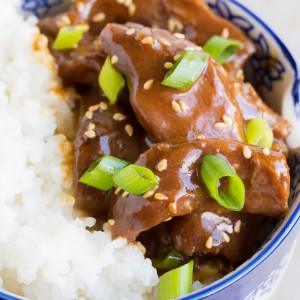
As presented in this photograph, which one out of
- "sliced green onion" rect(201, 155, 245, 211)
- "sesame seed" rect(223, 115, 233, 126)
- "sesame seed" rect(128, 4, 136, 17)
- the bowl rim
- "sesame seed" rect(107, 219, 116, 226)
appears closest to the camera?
the bowl rim

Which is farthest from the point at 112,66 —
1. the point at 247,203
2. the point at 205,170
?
the point at 247,203

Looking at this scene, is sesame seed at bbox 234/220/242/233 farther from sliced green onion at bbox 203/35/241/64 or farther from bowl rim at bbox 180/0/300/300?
sliced green onion at bbox 203/35/241/64

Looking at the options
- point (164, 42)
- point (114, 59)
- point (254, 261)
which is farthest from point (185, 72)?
point (254, 261)

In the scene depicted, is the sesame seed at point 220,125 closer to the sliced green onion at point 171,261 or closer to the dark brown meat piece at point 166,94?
the dark brown meat piece at point 166,94

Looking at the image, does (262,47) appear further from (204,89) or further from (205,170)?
(205,170)

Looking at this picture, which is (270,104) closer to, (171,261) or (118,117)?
(118,117)

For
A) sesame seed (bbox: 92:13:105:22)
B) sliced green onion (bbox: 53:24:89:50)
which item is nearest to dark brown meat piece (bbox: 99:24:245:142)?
sliced green onion (bbox: 53:24:89:50)
